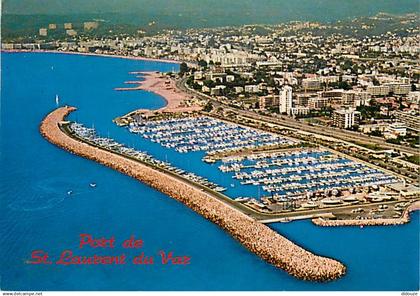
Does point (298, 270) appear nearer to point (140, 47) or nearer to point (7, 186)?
point (7, 186)

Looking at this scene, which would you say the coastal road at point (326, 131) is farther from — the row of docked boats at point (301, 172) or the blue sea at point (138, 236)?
the blue sea at point (138, 236)

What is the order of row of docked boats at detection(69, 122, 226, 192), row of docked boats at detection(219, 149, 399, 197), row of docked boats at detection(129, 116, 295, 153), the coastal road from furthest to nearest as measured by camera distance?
1. row of docked boats at detection(129, 116, 295, 153)
2. the coastal road
3. row of docked boats at detection(69, 122, 226, 192)
4. row of docked boats at detection(219, 149, 399, 197)

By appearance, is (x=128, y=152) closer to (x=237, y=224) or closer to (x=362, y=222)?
(x=237, y=224)

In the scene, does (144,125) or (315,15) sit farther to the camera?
(315,15)

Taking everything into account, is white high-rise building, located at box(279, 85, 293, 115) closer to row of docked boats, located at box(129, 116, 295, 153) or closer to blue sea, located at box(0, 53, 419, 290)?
row of docked boats, located at box(129, 116, 295, 153)

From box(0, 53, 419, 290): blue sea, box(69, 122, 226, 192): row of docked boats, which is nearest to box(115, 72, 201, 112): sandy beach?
box(69, 122, 226, 192): row of docked boats

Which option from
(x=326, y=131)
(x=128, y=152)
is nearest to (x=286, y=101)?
(x=326, y=131)

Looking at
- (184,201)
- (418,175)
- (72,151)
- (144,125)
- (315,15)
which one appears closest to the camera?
(184,201)

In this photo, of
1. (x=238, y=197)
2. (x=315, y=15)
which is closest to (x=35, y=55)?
(x=315, y=15)
